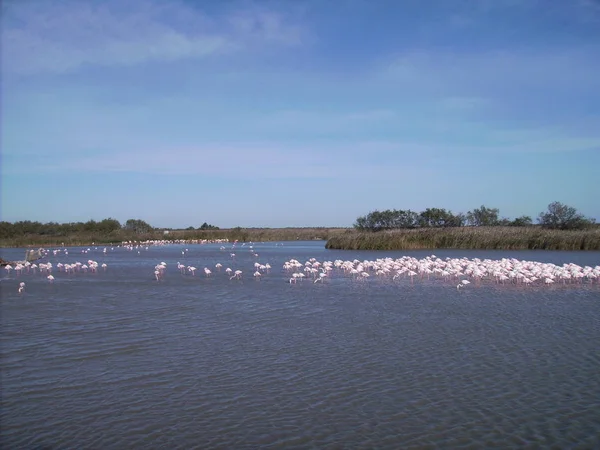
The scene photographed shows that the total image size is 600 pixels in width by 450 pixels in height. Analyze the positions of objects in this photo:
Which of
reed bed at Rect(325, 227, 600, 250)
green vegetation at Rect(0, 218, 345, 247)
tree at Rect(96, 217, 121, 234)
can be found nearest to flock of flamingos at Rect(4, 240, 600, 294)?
reed bed at Rect(325, 227, 600, 250)

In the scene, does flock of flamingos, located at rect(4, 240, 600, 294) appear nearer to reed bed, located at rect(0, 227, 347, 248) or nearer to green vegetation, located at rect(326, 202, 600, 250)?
green vegetation, located at rect(326, 202, 600, 250)

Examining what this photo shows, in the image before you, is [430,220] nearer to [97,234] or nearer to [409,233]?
[409,233]

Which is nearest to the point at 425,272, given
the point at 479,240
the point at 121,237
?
the point at 479,240

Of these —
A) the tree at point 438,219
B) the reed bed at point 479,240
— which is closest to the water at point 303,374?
the reed bed at point 479,240

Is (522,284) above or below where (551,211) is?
below

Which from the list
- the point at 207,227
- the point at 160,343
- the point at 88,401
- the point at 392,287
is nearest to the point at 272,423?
the point at 88,401

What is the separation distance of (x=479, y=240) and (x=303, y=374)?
3348 cm

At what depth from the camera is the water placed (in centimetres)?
599

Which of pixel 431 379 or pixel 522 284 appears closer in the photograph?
pixel 431 379

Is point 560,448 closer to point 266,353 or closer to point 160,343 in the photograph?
point 266,353

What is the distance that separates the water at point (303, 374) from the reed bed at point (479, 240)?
2322 cm

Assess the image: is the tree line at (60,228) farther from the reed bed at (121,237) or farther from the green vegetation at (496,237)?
the green vegetation at (496,237)

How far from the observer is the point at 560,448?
551 centimetres

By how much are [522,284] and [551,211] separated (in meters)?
34.4
